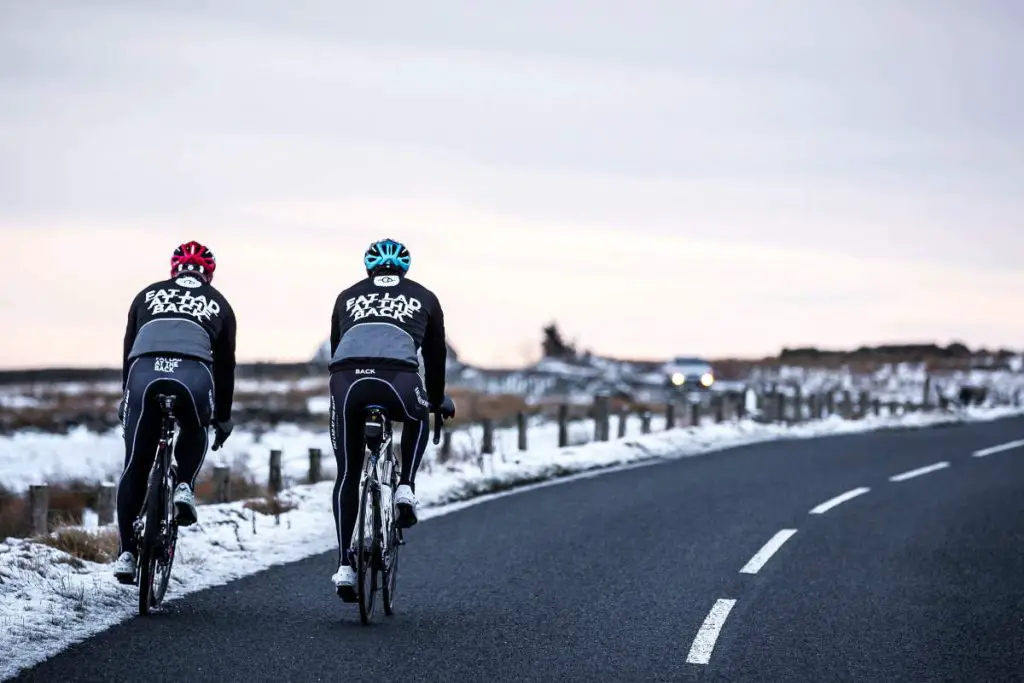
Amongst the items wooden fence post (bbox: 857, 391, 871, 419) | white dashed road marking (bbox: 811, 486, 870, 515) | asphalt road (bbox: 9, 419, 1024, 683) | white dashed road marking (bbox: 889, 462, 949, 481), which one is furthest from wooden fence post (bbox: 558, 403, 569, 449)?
wooden fence post (bbox: 857, 391, 871, 419)

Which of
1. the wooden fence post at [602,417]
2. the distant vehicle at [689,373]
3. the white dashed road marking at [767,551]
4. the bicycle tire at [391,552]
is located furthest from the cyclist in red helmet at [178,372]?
the distant vehicle at [689,373]

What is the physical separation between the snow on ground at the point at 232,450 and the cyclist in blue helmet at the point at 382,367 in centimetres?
1031

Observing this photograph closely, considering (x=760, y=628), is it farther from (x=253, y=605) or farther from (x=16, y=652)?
(x=16, y=652)

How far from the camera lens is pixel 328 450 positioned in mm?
30703

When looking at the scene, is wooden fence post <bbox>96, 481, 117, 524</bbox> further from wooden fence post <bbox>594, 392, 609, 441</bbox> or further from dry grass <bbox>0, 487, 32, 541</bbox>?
wooden fence post <bbox>594, 392, 609, 441</bbox>

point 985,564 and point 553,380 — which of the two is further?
point 553,380

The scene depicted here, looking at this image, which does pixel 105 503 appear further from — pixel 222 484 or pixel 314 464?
pixel 314 464

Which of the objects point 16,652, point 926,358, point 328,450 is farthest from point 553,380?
point 16,652

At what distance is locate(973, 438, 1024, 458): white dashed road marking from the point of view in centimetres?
2433

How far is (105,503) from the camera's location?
1267 cm

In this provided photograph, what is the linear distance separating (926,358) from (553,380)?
5263cm

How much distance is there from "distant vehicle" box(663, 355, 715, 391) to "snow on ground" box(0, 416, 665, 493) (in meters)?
13.9

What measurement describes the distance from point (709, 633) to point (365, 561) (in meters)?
2.05

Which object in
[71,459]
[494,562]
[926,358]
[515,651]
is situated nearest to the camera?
[515,651]
